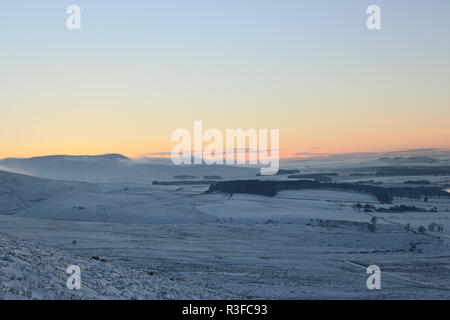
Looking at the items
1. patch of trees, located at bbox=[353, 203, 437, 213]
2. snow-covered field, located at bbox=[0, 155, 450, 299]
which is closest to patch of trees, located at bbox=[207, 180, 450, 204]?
snow-covered field, located at bbox=[0, 155, 450, 299]

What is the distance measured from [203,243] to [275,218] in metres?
18.8

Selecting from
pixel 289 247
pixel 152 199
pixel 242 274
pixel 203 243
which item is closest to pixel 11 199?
pixel 152 199

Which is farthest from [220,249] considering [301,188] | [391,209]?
[301,188]

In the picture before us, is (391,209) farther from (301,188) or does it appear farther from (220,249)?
(220,249)

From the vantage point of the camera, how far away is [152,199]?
8344 cm

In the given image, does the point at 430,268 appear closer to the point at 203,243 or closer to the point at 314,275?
the point at 314,275

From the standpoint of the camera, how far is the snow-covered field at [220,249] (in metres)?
17.6

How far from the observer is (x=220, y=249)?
3828cm

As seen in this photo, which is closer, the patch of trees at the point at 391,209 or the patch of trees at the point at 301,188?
the patch of trees at the point at 391,209

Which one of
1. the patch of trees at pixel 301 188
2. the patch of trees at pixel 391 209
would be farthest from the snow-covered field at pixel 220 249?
the patch of trees at pixel 301 188

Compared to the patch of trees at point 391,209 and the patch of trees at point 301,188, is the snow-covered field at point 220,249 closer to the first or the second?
the patch of trees at point 391,209

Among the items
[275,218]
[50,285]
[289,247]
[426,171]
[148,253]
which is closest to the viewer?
[50,285]

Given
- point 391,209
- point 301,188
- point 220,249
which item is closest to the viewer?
point 220,249
